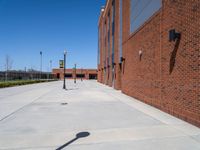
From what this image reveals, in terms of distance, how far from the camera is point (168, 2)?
8750 millimetres

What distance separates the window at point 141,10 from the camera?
425 inches

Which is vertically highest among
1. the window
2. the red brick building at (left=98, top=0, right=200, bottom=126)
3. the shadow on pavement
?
the window

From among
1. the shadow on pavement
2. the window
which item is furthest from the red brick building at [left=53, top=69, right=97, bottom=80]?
the shadow on pavement

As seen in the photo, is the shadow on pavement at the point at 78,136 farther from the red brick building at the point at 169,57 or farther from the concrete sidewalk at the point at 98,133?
the red brick building at the point at 169,57

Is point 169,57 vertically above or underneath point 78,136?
above

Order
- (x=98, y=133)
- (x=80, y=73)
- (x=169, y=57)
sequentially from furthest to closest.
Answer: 1. (x=80, y=73)
2. (x=169, y=57)
3. (x=98, y=133)

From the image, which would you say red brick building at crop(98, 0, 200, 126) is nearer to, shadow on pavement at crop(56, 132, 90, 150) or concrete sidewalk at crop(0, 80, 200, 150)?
concrete sidewalk at crop(0, 80, 200, 150)

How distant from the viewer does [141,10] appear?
13.5 metres

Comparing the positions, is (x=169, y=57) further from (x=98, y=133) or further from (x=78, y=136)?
(x=78, y=136)

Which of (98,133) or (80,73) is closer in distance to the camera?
(98,133)

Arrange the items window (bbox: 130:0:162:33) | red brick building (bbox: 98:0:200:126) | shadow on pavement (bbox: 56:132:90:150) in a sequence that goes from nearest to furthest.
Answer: shadow on pavement (bbox: 56:132:90:150) < red brick building (bbox: 98:0:200:126) < window (bbox: 130:0:162:33)

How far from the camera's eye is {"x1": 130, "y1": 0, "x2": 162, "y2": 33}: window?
35.4ft

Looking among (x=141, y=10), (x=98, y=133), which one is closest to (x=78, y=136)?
(x=98, y=133)

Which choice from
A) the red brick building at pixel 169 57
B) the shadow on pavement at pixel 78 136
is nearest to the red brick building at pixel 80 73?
the red brick building at pixel 169 57
